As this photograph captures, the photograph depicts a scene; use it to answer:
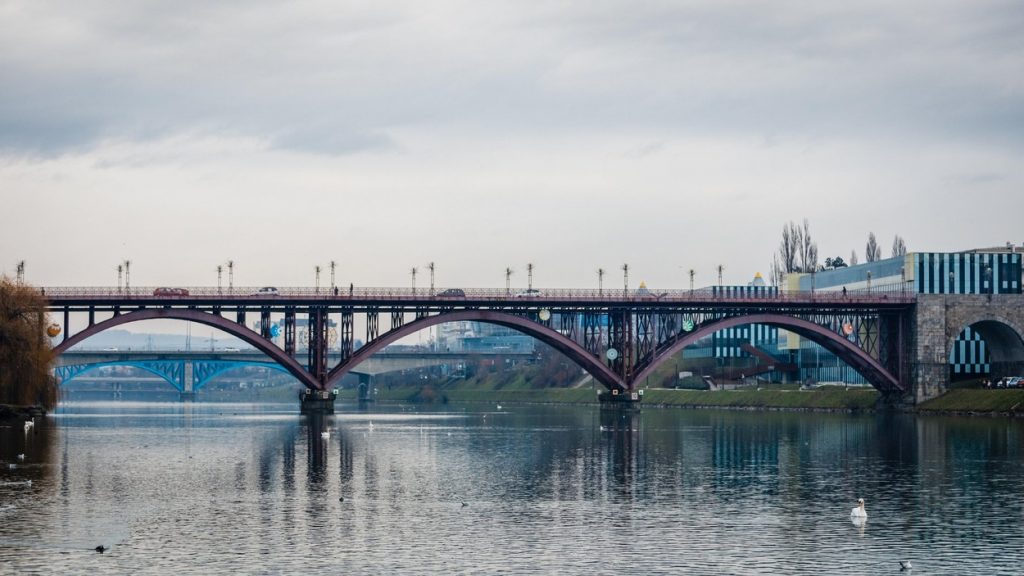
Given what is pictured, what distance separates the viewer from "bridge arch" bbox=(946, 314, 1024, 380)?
155375mm

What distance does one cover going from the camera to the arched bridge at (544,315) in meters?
150

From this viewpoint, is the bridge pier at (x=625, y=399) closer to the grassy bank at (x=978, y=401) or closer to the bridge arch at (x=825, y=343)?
the bridge arch at (x=825, y=343)

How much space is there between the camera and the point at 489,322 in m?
157

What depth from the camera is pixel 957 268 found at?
16825 cm

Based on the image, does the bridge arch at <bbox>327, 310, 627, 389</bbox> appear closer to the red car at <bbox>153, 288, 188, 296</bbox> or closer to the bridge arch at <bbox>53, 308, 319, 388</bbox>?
the bridge arch at <bbox>53, 308, 319, 388</bbox>

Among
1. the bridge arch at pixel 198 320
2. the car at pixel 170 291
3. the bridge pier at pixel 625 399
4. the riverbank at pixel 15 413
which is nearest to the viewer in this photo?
the riverbank at pixel 15 413

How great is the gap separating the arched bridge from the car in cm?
11

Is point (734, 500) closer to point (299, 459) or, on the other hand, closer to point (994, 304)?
point (299, 459)

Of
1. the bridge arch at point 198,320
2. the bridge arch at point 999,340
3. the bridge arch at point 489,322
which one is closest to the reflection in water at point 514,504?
the bridge arch at point 198,320

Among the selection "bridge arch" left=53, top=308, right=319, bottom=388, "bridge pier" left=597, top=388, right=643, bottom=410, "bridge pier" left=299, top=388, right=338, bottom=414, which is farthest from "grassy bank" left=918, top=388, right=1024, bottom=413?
"bridge arch" left=53, top=308, right=319, bottom=388

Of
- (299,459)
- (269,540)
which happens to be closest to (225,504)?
(269,540)

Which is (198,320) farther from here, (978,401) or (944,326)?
(944,326)

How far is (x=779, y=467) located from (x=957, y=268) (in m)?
99.4

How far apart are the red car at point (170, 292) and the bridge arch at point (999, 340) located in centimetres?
8394
